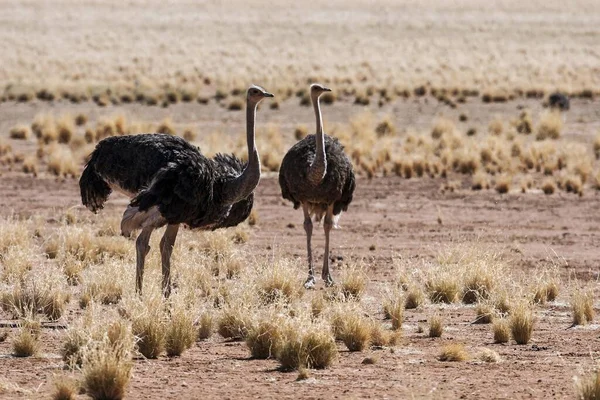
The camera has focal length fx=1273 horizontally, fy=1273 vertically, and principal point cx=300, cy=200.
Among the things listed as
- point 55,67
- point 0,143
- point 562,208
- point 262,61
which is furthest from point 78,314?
point 262,61

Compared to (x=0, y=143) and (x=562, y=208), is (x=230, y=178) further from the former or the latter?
(x=0, y=143)

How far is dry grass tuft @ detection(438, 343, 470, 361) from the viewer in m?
9.23

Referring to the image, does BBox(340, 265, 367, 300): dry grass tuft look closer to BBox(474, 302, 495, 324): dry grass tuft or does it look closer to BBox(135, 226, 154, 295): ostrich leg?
BBox(474, 302, 495, 324): dry grass tuft

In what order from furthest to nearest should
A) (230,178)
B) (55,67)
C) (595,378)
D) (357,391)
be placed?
(55,67), (230,178), (357,391), (595,378)

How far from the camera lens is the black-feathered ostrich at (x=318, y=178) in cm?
1291

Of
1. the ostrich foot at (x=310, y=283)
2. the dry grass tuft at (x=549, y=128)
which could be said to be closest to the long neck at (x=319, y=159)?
the ostrich foot at (x=310, y=283)

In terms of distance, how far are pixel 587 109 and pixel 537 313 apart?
25342 millimetres

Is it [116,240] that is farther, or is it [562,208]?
[562,208]

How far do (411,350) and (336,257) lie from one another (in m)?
5.46

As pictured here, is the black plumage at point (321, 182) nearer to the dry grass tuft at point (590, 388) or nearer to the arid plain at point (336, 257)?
the arid plain at point (336, 257)

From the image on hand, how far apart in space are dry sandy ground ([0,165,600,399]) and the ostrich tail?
1814 millimetres

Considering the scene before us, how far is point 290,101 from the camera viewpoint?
3819cm

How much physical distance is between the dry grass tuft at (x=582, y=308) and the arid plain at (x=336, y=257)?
1.1 inches

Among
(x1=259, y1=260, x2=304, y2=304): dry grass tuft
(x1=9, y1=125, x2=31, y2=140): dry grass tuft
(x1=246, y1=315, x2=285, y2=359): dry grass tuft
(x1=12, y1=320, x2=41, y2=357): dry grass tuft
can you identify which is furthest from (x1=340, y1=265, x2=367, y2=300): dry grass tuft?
(x1=9, y1=125, x2=31, y2=140): dry grass tuft
